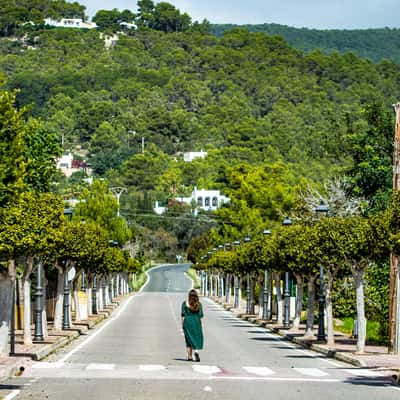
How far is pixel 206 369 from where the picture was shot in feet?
86.3

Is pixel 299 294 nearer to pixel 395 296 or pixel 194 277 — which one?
pixel 395 296

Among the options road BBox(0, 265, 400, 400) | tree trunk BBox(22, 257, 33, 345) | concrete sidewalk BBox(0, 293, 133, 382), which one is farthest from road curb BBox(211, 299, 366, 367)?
tree trunk BBox(22, 257, 33, 345)

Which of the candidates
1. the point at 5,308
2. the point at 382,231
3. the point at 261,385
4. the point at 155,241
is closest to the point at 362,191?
the point at 382,231

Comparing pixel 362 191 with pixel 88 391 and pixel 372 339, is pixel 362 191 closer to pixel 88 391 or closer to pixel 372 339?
pixel 372 339

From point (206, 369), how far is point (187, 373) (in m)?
1.42

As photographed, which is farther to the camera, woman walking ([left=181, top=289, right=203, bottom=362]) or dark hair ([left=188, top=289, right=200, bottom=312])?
dark hair ([left=188, top=289, right=200, bottom=312])

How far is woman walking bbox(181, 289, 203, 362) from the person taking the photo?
28.7 meters

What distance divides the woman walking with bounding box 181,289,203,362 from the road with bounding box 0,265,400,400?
0.46 meters

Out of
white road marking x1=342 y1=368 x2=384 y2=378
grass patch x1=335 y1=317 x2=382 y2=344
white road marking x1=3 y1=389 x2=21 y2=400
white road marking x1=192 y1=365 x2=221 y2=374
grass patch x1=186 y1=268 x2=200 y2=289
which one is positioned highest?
white road marking x1=3 y1=389 x2=21 y2=400

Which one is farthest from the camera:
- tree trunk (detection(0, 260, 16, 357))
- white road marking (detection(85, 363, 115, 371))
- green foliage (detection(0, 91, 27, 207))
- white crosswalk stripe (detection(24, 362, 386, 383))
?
tree trunk (detection(0, 260, 16, 357))

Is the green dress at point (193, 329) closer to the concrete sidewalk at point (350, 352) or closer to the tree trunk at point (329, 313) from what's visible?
the concrete sidewalk at point (350, 352)

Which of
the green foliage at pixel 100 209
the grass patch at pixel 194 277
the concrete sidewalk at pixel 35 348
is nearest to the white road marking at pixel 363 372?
the concrete sidewalk at pixel 35 348

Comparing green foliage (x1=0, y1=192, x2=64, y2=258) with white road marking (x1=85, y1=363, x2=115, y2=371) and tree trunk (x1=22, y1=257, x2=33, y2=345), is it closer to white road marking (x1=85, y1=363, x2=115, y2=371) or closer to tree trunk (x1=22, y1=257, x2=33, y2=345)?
tree trunk (x1=22, y1=257, x2=33, y2=345)

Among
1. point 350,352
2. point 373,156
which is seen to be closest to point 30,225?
point 350,352
